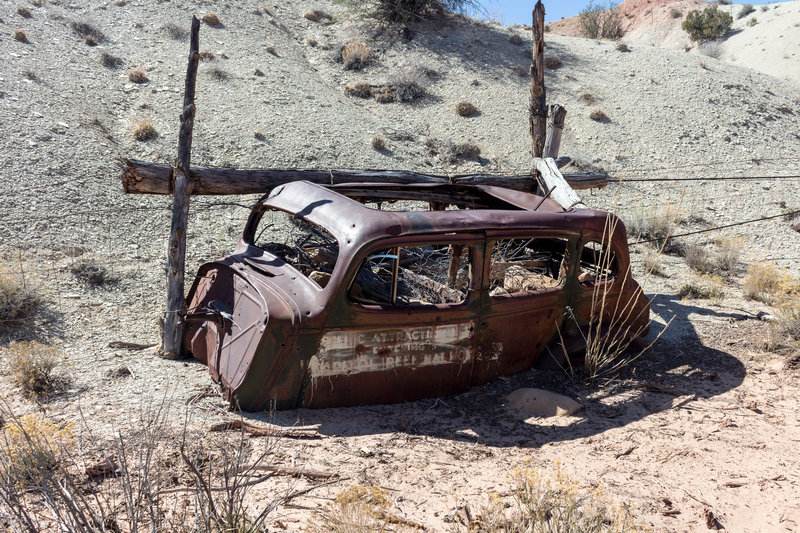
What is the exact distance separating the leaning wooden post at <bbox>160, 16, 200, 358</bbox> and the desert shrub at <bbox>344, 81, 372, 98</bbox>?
1162cm

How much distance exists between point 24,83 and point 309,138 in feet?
20.9

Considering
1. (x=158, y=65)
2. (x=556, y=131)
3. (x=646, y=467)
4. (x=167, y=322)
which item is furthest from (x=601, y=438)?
(x=158, y=65)

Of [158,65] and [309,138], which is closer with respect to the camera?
[309,138]

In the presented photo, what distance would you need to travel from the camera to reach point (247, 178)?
6590 millimetres

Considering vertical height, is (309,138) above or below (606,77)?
below

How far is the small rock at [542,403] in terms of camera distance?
5137 millimetres

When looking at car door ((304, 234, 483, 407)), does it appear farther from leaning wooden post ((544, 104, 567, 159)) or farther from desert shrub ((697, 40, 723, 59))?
desert shrub ((697, 40, 723, 59))

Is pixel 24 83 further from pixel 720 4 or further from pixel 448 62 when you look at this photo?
pixel 720 4

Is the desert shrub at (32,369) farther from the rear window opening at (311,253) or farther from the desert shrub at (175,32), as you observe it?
the desert shrub at (175,32)

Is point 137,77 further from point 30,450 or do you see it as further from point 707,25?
point 707,25

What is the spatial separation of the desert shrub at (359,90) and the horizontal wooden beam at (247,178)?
32.8 feet

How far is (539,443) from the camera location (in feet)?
15.2

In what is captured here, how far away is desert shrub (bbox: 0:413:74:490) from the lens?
3201 mm

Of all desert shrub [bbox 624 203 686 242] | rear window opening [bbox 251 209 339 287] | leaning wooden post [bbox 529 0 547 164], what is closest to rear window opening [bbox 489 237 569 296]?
rear window opening [bbox 251 209 339 287]
